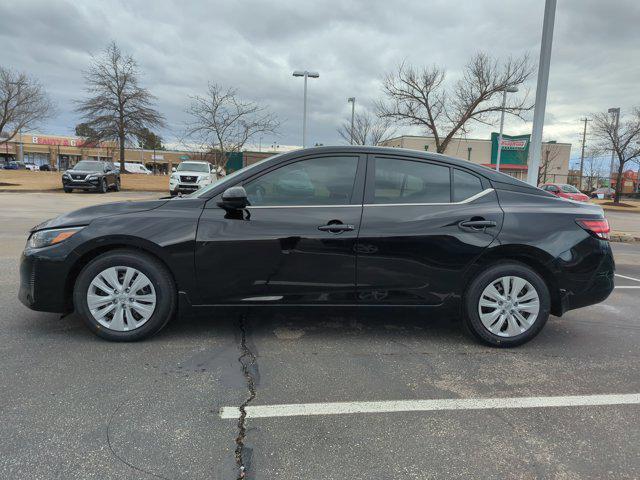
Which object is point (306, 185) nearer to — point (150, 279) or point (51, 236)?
point (150, 279)

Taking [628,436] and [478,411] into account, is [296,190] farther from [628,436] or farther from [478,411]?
[628,436]

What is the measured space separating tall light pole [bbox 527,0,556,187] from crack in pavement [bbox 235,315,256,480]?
8.63 m

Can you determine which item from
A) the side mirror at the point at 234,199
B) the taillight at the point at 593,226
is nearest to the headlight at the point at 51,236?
the side mirror at the point at 234,199

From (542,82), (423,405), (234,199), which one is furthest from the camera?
(542,82)

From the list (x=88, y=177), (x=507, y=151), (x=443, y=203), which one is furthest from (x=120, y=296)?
(x=507, y=151)

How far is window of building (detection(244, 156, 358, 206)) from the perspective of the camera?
13.1 feet

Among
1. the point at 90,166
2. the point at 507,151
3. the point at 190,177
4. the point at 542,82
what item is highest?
the point at 507,151

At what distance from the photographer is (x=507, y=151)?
53875 millimetres

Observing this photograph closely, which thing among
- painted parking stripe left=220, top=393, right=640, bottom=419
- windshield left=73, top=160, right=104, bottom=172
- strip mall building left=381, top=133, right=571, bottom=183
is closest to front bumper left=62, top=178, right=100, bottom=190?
windshield left=73, top=160, right=104, bottom=172

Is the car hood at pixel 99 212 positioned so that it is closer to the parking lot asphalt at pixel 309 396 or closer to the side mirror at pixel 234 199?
the side mirror at pixel 234 199

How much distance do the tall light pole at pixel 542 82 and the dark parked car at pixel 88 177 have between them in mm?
19749

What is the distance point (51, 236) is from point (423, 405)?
3.09 meters

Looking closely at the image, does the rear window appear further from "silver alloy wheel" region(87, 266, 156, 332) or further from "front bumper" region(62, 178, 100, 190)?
"front bumper" region(62, 178, 100, 190)

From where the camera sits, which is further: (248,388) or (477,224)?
(477,224)
